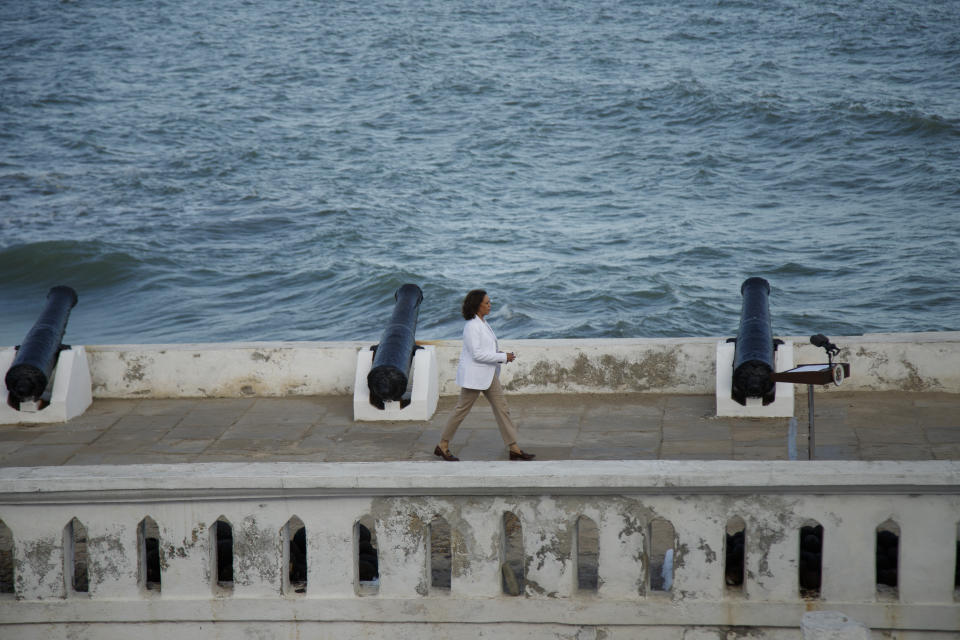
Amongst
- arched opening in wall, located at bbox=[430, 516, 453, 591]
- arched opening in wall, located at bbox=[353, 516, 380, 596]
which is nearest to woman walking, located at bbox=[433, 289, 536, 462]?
arched opening in wall, located at bbox=[430, 516, 453, 591]

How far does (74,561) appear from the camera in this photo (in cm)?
605

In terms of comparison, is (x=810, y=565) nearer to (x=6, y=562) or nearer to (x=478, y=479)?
(x=478, y=479)

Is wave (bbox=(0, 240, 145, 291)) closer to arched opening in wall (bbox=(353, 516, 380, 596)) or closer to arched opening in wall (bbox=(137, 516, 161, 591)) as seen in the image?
arched opening in wall (bbox=(137, 516, 161, 591))

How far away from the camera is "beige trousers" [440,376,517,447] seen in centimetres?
804

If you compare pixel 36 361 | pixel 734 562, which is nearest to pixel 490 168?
pixel 36 361

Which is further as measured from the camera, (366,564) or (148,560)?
(148,560)

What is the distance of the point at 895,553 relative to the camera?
5.55 m

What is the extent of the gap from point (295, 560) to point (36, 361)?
14.5ft

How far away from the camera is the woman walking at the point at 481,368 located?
314 inches

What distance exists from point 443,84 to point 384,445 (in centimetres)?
4038

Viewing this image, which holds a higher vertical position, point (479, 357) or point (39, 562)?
point (479, 357)

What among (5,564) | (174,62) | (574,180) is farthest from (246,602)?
(174,62)

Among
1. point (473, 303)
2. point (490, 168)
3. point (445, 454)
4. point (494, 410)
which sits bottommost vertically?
point (445, 454)

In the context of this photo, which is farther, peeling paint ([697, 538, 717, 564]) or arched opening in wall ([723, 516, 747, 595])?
arched opening in wall ([723, 516, 747, 595])
